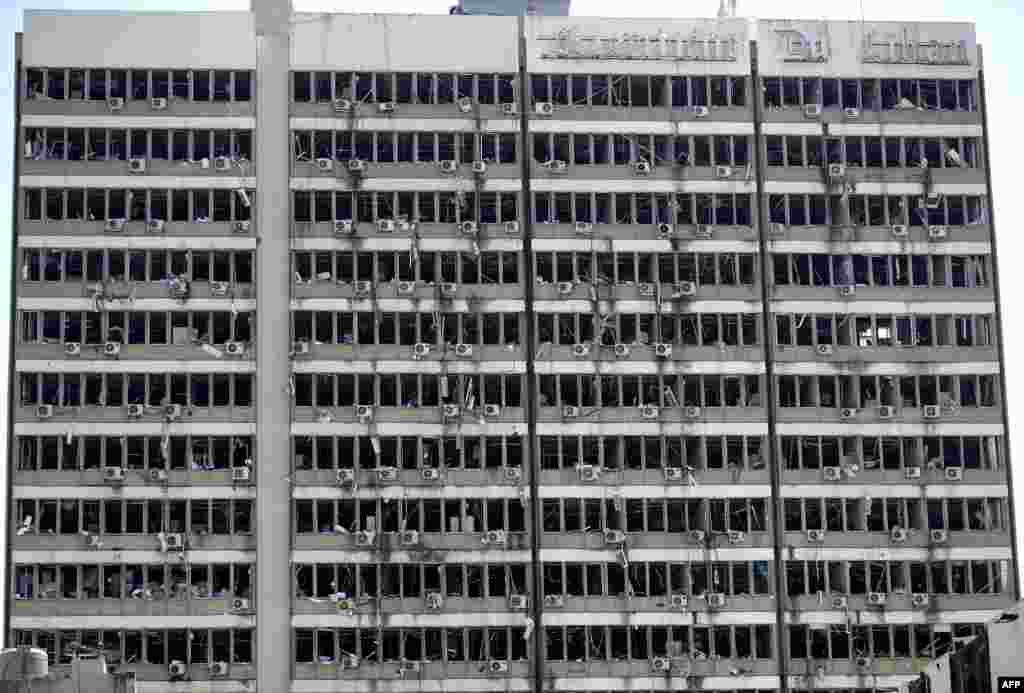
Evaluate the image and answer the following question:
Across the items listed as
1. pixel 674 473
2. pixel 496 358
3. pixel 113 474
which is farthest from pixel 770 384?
pixel 113 474

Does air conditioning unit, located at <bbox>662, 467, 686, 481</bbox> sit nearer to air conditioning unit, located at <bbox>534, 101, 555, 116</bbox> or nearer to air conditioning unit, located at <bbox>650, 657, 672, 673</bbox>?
air conditioning unit, located at <bbox>650, 657, 672, 673</bbox>

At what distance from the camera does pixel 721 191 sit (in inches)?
3221

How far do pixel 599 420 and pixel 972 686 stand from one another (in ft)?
84.2

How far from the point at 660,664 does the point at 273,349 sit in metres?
18.8

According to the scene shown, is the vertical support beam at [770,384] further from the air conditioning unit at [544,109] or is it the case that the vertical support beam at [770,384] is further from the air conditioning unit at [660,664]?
the air conditioning unit at [544,109]

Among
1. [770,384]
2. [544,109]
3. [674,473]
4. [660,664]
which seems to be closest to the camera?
[660,664]

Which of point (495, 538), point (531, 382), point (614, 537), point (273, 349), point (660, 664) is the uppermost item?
point (273, 349)

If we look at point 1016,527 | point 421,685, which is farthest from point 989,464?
point 421,685

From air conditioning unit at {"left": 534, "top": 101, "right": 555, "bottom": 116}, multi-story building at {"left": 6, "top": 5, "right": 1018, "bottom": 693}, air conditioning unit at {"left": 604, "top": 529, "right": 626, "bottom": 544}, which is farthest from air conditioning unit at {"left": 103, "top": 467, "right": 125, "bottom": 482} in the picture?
air conditioning unit at {"left": 534, "top": 101, "right": 555, "bottom": 116}

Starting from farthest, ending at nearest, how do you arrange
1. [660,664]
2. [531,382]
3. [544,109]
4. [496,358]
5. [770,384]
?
[544,109]
[770,384]
[531,382]
[496,358]
[660,664]

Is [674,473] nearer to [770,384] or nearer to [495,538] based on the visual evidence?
[770,384]

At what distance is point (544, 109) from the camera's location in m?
81.3

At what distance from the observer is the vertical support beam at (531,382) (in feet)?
257

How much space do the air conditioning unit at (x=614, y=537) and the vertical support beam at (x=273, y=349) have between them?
11.9m
